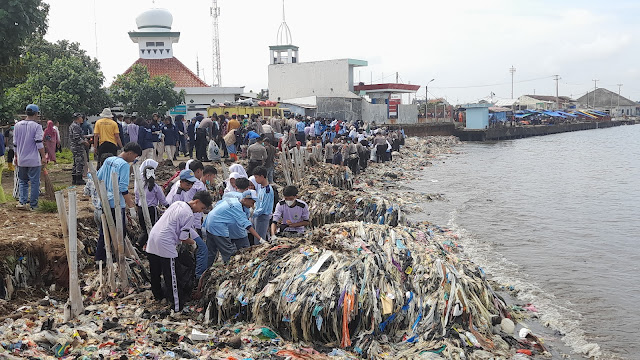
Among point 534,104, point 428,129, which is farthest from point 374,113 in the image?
point 534,104

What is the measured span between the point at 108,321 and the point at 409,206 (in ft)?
38.3

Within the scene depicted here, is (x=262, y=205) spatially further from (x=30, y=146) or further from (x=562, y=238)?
(x=562, y=238)

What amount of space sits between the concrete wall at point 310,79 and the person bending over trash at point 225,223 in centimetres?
4052

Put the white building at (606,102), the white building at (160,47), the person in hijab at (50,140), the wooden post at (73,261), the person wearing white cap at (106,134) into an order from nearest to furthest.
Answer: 1. the wooden post at (73,261)
2. the person wearing white cap at (106,134)
3. the person in hijab at (50,140)
4. the white building at (160,47)
5. the white building at (606,102)

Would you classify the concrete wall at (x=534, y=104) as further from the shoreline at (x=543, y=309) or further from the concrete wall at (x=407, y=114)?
the shoreline at (x=543, y=309)

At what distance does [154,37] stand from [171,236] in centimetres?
3592

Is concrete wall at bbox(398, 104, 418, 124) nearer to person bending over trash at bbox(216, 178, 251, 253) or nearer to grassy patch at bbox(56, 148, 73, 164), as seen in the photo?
grassy patch at bbox(56, 148, 73, 164)

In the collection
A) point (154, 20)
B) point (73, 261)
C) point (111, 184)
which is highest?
point (154, 20)

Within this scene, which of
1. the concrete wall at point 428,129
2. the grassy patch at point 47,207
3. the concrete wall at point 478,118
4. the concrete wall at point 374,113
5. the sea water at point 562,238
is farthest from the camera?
the concrete wall at point 478,118

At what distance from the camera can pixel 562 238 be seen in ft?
42.0

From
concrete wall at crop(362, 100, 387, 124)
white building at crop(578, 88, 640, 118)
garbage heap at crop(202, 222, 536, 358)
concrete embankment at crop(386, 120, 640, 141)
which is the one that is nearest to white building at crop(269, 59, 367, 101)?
concrete wall at crop(362, 100, 387, 124)

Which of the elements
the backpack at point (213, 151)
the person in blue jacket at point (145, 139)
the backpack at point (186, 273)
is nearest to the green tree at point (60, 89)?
the backpack at point (213, 151)

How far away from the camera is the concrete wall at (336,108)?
1672 inches

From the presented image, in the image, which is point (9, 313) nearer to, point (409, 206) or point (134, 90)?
point (409, 206)
